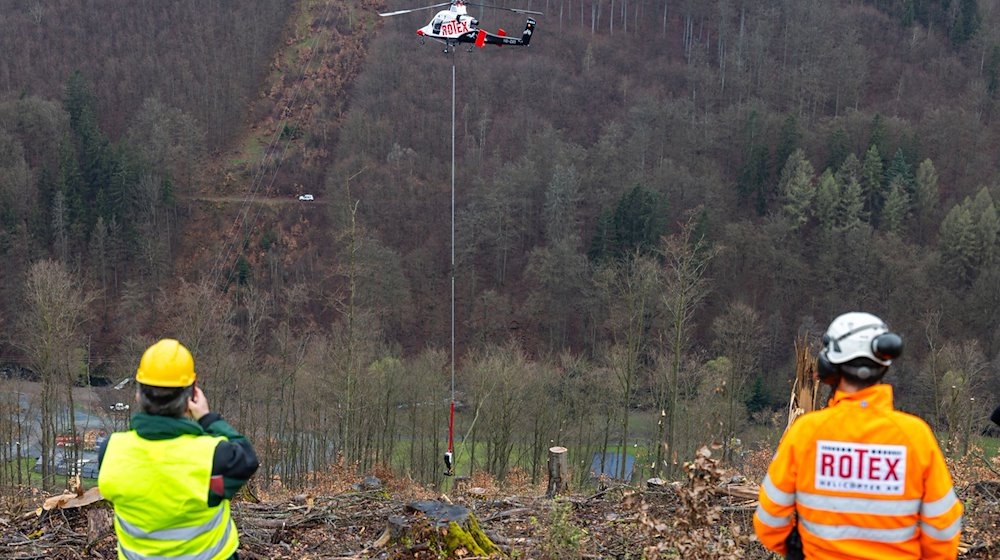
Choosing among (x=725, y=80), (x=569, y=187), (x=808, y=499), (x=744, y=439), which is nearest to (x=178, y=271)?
(x=569, y=187)

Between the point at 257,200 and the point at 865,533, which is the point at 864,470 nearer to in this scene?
the point at 865,533

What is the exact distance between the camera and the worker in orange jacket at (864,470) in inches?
114

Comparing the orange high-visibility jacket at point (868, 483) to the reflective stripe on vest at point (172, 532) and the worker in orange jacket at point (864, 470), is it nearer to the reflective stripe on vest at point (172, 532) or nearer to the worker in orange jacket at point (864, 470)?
the worker in orange jacket at point (864, 470)

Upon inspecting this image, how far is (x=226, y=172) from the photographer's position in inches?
2261

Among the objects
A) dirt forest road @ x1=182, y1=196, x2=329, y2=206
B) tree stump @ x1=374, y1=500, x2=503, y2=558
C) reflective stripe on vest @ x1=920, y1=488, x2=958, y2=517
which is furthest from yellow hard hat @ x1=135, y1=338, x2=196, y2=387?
dirt forest road @ x1=182, y1=196, x2=329, y2=206

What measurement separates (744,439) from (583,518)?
Answer: 26.9 m

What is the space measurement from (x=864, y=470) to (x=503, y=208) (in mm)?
A: 47471

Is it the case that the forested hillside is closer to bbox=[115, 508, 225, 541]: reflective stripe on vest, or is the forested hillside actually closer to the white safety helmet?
the white safety helmet

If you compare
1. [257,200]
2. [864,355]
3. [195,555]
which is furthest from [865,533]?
[257,200]

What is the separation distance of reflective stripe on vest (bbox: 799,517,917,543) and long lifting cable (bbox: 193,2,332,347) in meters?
44.4

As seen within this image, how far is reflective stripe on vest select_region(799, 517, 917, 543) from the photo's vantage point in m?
2.95

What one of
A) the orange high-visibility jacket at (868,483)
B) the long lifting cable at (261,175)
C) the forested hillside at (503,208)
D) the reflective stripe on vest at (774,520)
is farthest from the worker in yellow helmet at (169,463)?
the long lifting cable at (261,175)

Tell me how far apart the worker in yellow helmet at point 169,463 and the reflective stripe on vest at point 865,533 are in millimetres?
2086

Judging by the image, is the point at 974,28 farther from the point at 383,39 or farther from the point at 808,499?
the point at 808,499
